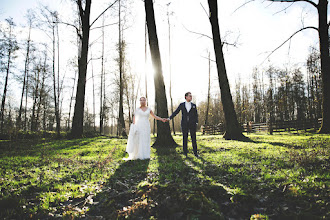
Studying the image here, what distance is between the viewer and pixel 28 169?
5719 millimetres

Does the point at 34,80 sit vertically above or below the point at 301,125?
above

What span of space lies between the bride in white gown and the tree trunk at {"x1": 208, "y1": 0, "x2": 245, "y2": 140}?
23.3 feet

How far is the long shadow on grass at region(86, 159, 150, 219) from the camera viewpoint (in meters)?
3.01

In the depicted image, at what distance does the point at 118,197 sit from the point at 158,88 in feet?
23.1

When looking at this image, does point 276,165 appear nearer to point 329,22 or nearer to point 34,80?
point 329,22

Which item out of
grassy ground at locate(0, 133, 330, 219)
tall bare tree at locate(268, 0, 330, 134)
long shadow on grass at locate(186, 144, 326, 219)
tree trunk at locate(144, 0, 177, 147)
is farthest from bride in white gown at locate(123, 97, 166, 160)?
tall bare tree at locate(268, 0, 330, 134)

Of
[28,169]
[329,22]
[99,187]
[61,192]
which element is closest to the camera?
[61,192]

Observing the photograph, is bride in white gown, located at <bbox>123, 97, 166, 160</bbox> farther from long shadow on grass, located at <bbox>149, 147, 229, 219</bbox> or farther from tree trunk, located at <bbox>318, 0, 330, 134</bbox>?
tree trunk, located at <bbox>318, 0, 330, 134</bbox>

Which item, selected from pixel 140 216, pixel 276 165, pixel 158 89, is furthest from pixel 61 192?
pixel 158 89

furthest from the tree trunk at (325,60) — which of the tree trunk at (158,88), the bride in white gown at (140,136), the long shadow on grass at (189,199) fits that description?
the long shadow on grass at (189,199)

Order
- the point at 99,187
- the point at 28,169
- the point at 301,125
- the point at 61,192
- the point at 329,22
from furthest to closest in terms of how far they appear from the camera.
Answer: the point at 301,125 → the point at 329,22 → the point at 28,169 → the point at 99,187 → the point at 61,192

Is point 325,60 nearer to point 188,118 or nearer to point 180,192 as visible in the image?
point 188,118

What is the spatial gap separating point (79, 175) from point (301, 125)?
24.4 meters

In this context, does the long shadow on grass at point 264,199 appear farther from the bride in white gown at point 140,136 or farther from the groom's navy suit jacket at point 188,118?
the bride in white gown at point 140,136
